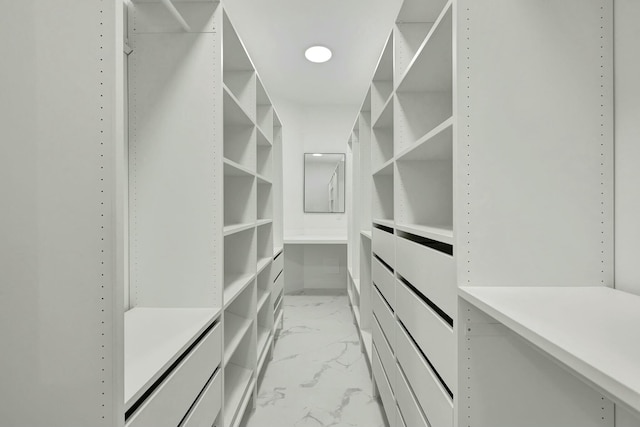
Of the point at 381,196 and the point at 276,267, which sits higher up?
the point at 381,196

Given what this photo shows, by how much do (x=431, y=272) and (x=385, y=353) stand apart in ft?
2.99

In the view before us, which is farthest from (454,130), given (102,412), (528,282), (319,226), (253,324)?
(319,226)

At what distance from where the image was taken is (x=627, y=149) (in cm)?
82

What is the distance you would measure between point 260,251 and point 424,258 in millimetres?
1853

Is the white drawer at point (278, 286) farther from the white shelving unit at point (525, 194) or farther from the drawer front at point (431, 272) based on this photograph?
the white shelving unit at point (525, 194)

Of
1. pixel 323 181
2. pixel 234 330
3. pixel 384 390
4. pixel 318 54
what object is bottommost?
pixel 384 390

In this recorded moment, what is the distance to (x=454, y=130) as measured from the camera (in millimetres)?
886

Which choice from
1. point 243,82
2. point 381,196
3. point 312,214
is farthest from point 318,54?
point 312,214

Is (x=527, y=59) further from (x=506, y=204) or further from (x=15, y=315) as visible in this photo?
(x=15, y=315)

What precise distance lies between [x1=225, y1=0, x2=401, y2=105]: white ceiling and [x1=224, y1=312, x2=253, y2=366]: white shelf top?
89.5 inches

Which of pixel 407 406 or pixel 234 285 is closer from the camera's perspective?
pixel 407 406

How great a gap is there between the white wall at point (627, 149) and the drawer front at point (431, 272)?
0.41 m

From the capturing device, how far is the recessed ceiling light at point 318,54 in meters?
3.13

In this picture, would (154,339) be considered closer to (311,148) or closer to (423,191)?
(423,191)
